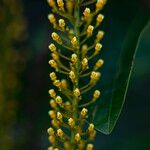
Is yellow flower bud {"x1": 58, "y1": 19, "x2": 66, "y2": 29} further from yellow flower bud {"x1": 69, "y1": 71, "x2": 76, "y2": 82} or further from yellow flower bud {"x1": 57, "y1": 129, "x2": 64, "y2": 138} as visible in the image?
yellow flower bud {"x1": 57, "y1": 129, "x2": 64, "y2": 138}

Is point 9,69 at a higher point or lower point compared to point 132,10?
lower

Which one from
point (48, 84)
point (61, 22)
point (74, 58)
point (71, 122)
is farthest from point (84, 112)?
point (48, 84)

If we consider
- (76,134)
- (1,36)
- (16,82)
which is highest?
(1,36)

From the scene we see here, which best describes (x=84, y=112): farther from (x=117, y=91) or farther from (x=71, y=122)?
(x=117, y=91)

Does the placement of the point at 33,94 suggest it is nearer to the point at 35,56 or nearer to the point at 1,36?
the point at 35,56

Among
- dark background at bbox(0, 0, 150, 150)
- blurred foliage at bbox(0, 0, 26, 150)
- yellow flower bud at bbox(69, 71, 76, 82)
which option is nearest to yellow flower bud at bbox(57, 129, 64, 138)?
yellow flower bud at bbox(69, 71, 76, 82)

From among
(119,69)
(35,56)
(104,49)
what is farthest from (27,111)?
(119,69)

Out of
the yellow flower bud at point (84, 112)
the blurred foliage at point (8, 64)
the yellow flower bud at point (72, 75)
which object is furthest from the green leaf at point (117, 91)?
the blurred foliage at point (8, 64)

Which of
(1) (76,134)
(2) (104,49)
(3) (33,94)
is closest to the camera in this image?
(1) (76,134)

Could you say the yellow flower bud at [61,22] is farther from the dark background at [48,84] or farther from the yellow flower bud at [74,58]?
the dark background at [48,84]
